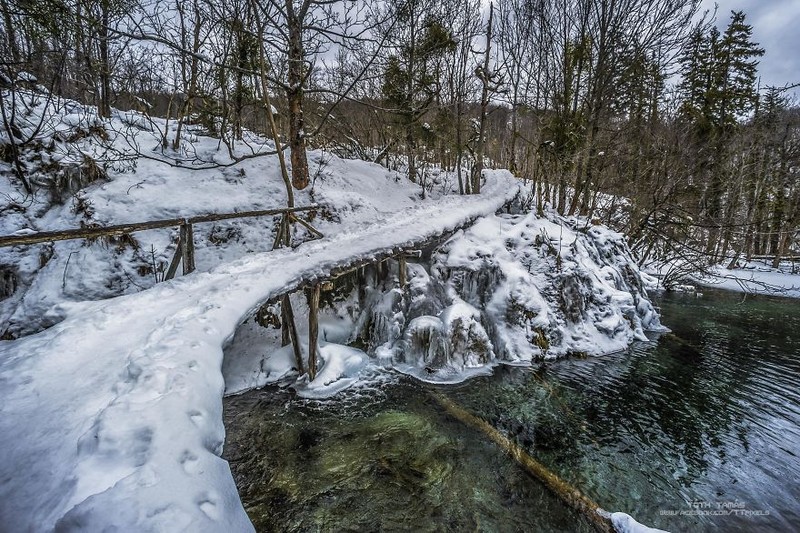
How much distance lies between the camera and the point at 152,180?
8.52 meters

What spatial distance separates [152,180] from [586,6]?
51.8 feet

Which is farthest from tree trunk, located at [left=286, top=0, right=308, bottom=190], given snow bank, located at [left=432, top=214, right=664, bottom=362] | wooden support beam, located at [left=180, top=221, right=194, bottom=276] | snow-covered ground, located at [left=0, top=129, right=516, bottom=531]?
snow-covered ground, located at [left=0, top=129, right=516, bottom=531]

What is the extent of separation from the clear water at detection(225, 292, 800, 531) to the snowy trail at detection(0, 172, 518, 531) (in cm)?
197

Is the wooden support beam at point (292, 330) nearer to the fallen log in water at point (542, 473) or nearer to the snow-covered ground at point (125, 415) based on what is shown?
the snow-covered ground at point (125, 415)

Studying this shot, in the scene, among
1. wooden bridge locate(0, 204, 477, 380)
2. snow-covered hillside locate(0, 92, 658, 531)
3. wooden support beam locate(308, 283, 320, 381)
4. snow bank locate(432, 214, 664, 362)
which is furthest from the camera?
snow bank locate(432, 214, 664, 362)

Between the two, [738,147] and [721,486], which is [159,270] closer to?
[721,486]

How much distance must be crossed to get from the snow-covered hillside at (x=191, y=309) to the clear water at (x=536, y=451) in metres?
0.96

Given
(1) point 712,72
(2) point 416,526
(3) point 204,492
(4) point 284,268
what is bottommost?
(2) point 416,526

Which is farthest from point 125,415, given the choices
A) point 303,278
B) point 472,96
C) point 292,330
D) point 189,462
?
point 472,96

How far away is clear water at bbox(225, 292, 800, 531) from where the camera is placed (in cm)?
377

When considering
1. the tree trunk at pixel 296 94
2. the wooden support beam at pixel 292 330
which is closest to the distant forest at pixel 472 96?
the tree trunk at pixel 296 94

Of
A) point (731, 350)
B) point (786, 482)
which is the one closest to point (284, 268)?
point (786, 482)

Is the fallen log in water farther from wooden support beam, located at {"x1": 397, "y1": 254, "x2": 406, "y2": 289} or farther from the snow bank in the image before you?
wooden support beam, located at {"x1": 397, "y1": 254, "x2": 406, "y2": 289}

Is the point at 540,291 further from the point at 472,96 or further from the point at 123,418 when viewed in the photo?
the point at 472,96
